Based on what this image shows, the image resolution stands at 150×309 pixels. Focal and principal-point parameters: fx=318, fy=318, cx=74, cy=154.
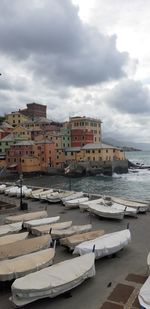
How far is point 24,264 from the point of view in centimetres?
1177

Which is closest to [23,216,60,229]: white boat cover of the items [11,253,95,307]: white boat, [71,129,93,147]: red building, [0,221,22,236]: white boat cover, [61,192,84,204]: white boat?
[0,221,22,236]: white boat cover

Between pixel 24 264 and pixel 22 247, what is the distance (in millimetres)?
2151

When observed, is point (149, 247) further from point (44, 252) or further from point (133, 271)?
point (44, 252)

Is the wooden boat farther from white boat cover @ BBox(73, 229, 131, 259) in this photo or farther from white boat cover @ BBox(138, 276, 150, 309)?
white boat cover @ BBox(138, 276, 150, 309)

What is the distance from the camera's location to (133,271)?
13.0 meters

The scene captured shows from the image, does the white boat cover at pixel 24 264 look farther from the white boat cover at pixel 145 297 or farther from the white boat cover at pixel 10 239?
the white boat cover at pixel 145 297

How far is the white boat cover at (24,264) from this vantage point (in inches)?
440

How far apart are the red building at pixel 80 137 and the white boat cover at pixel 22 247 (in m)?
96.5

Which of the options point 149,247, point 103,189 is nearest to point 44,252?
point 149,247

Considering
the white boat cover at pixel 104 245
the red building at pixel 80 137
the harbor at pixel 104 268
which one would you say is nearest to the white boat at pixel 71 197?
the harbor at pixel 104 268

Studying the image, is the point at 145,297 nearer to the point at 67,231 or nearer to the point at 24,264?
the point at 24,264

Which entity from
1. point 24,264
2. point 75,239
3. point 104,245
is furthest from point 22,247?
point 104,245

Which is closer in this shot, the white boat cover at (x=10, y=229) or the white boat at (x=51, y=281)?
the white boat at (x=51, y=281)

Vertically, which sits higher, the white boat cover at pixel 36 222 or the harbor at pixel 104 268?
the white boat cover at pixel 36 222
